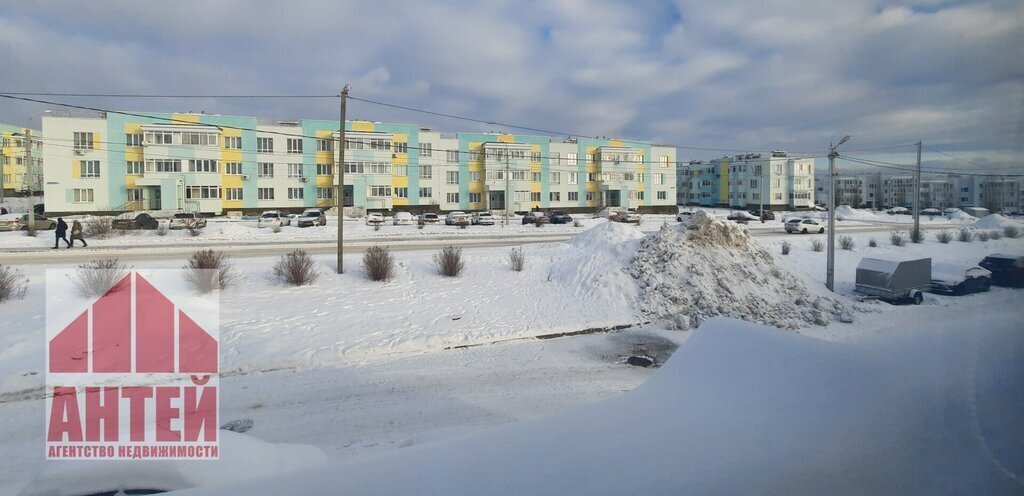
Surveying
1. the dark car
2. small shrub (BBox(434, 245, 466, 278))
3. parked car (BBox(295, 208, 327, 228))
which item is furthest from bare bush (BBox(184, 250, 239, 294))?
parked car (BBox(295, 208, 327, 228))

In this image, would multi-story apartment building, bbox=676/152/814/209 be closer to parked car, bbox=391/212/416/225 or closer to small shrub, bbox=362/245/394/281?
parked car, bbox=391/212/416/225

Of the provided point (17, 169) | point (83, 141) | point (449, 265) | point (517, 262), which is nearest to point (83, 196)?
point (83, 141)

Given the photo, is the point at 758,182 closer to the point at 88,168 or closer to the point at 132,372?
the point at 88,168

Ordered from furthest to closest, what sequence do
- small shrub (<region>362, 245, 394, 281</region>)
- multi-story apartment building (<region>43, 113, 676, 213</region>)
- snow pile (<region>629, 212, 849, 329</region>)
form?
multi-story apartment building (<region>43, 113, 676, 213</region>) < small shrub (<region>362, 245, 394, 281</region>) < snow pile (<region>629, 212, 849, 329</region>)

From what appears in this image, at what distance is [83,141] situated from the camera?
55.0 m

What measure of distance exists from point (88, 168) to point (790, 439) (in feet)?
232

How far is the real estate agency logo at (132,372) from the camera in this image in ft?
14.5

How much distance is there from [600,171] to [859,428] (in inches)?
→ 3038

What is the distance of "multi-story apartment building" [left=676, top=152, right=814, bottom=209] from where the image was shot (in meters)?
87.9

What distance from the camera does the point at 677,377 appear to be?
9.60ft

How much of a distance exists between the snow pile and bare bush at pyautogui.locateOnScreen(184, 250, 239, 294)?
10.4m

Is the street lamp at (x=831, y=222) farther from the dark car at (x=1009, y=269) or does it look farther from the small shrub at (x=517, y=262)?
the dark car at (x=1009, y=269)

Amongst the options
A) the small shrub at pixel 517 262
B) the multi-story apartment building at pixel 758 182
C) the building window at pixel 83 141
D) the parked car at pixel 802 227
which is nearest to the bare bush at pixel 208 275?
the small shrub at pixel 517 262

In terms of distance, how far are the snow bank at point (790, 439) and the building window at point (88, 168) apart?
226ft
